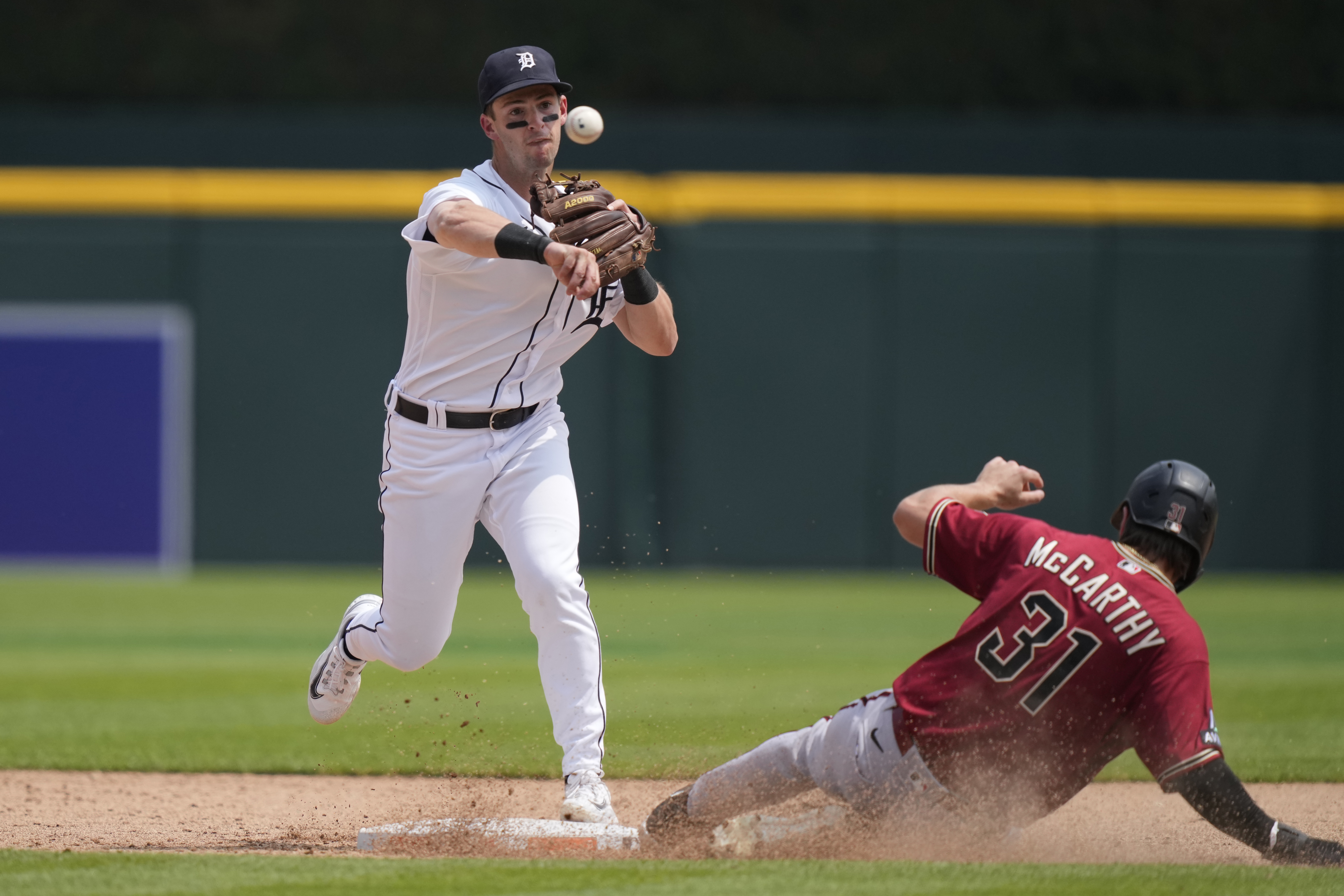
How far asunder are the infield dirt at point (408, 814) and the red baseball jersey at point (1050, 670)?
1.13 feet

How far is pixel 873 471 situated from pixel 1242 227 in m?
3.01

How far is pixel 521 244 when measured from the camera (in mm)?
3391

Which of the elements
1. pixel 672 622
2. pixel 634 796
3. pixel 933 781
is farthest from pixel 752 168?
pixel 933 781

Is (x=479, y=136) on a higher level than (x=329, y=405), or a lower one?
higher

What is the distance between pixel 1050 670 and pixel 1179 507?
40 centimetres

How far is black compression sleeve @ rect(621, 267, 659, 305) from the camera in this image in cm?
372

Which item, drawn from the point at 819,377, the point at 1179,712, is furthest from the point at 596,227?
the point at 819,377

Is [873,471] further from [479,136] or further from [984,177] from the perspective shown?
[479,136]

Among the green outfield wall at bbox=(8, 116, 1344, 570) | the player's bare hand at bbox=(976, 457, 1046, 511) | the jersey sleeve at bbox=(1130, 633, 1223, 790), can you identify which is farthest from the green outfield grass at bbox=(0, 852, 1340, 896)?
the green outfield wall at bbox=(8, 116, 1344, 570)

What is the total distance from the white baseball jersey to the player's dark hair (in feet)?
4.43

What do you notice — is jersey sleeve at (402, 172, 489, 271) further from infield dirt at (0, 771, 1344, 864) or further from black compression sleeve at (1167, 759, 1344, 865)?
black compression sleeve at (1167, 759, 1344, 865)

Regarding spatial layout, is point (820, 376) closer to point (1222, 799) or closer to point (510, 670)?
point (510, 670)

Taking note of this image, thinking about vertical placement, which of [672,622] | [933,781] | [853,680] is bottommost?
[672,622]

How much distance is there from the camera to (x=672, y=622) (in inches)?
337
